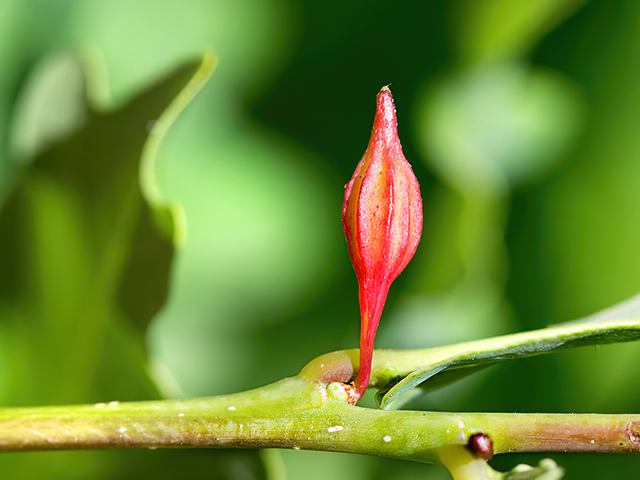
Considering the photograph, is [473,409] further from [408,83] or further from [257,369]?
[408,83]

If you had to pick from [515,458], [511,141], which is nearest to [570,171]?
[511,141]

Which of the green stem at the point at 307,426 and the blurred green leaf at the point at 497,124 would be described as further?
the blurred green leaf at the point at 497,124

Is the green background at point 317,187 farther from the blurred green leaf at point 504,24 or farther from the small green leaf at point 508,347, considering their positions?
the small green leaf at point 508,347

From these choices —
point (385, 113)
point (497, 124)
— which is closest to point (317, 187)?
point (497, 124)

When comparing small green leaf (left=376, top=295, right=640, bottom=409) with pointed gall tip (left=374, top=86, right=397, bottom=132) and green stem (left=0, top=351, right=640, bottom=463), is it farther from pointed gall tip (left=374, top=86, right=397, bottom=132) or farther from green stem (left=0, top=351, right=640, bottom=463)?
pointed gall tip (left=374, top=86, right=397, bottom=132)

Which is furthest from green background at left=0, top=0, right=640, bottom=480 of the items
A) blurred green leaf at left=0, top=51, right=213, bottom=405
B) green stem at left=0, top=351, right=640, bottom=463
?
green stem at left=0, top=351, right=640, bottom=463

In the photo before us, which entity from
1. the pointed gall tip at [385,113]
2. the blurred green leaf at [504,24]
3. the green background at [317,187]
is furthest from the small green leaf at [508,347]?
the blurred green leaf at [504,24]

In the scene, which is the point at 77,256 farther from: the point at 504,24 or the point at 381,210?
the point at 504,24
